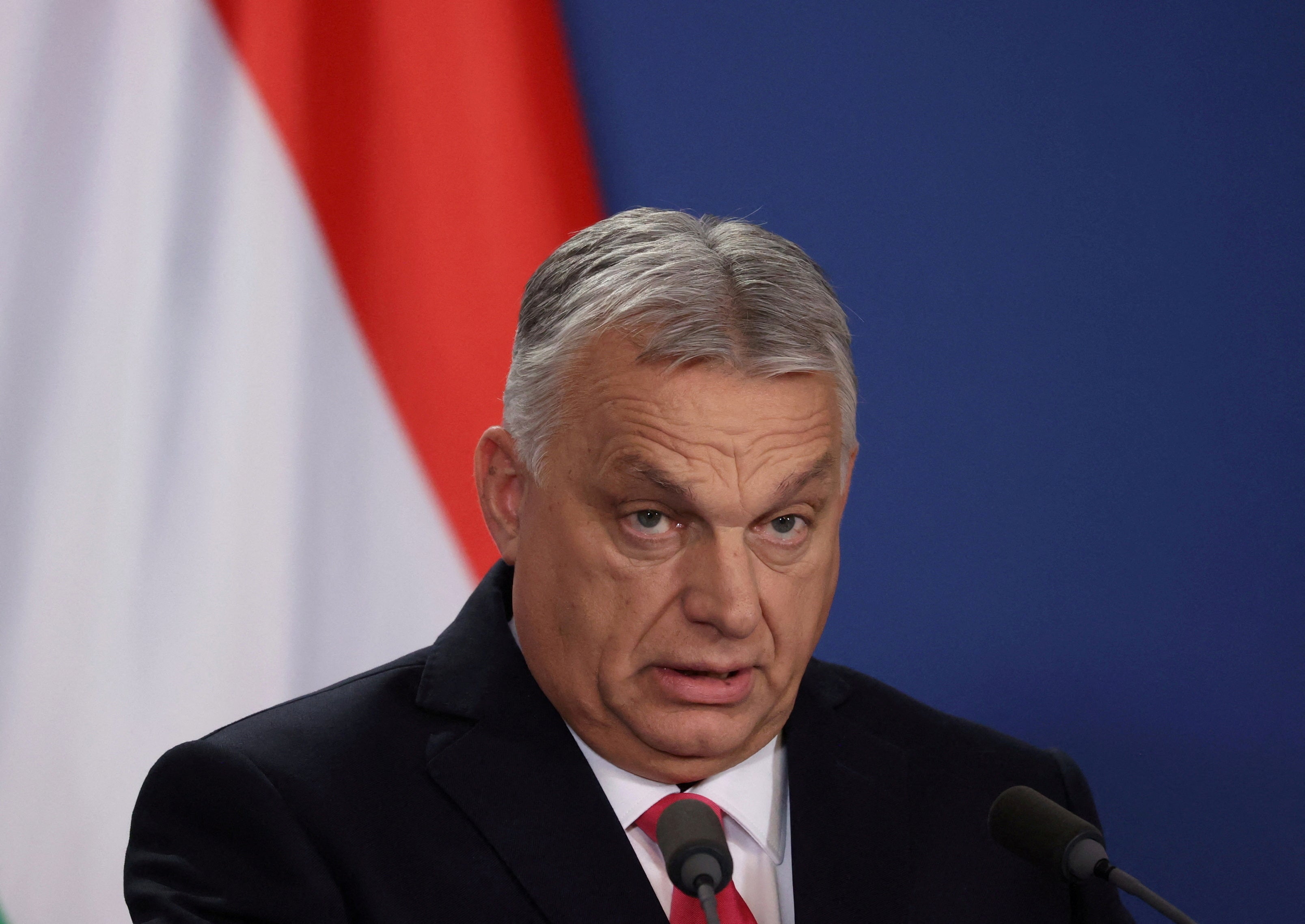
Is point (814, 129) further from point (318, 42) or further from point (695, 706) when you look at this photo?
point (695, 706)

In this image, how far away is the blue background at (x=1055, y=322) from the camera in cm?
237

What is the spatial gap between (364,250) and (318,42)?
0.36 meters

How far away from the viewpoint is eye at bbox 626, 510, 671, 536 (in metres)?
1.54

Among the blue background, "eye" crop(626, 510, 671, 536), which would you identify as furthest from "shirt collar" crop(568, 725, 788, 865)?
the blue background

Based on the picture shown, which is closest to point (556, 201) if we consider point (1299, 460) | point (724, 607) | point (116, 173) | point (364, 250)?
point (364, 250)

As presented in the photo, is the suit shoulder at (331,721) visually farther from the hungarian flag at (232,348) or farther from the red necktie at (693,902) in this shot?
the hungarian flag at (232,348)

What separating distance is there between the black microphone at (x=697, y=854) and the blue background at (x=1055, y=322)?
4.05 feet

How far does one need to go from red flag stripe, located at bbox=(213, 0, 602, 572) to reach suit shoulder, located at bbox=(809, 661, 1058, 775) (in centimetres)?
70

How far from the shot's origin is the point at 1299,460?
2367 mm

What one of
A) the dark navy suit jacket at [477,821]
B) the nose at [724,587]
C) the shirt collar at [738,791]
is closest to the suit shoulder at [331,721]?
the dark navy suit jacket at [477,821]

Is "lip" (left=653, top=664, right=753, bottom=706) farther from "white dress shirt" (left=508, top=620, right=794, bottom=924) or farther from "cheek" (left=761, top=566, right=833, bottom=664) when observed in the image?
"white dress shirt" (left=508, top=620, right=794, bottom=924)

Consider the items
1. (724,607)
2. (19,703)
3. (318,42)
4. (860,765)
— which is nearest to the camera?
(724,607)

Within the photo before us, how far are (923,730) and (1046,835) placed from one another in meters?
0.63

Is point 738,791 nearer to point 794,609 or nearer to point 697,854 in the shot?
point 794,609
